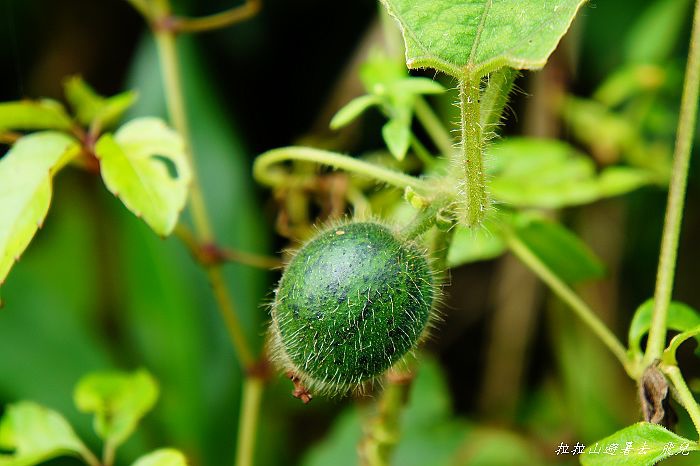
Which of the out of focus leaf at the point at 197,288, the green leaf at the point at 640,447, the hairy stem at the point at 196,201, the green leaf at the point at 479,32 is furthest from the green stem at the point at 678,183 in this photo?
the out of focus leaf at the point at 197,288

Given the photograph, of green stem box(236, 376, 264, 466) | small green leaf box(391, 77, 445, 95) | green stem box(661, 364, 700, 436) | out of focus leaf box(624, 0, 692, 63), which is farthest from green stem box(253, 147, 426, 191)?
out of focus leaf box(624, 0, 692, 63)

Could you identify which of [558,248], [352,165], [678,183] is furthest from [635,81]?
[352,165]

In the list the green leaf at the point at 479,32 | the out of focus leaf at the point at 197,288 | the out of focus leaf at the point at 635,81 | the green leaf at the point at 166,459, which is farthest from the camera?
the out of focus leaf at the point at 197,288

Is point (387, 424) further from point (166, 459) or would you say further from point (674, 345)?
point (674, 345)

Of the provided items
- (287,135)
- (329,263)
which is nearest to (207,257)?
(329,263)

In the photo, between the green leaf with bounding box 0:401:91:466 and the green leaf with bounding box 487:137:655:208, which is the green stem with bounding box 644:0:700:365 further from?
the green leaf with bounding box 0:401:91:466

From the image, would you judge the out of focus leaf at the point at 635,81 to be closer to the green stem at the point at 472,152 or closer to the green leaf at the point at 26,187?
the green stem at the point at 472,152
